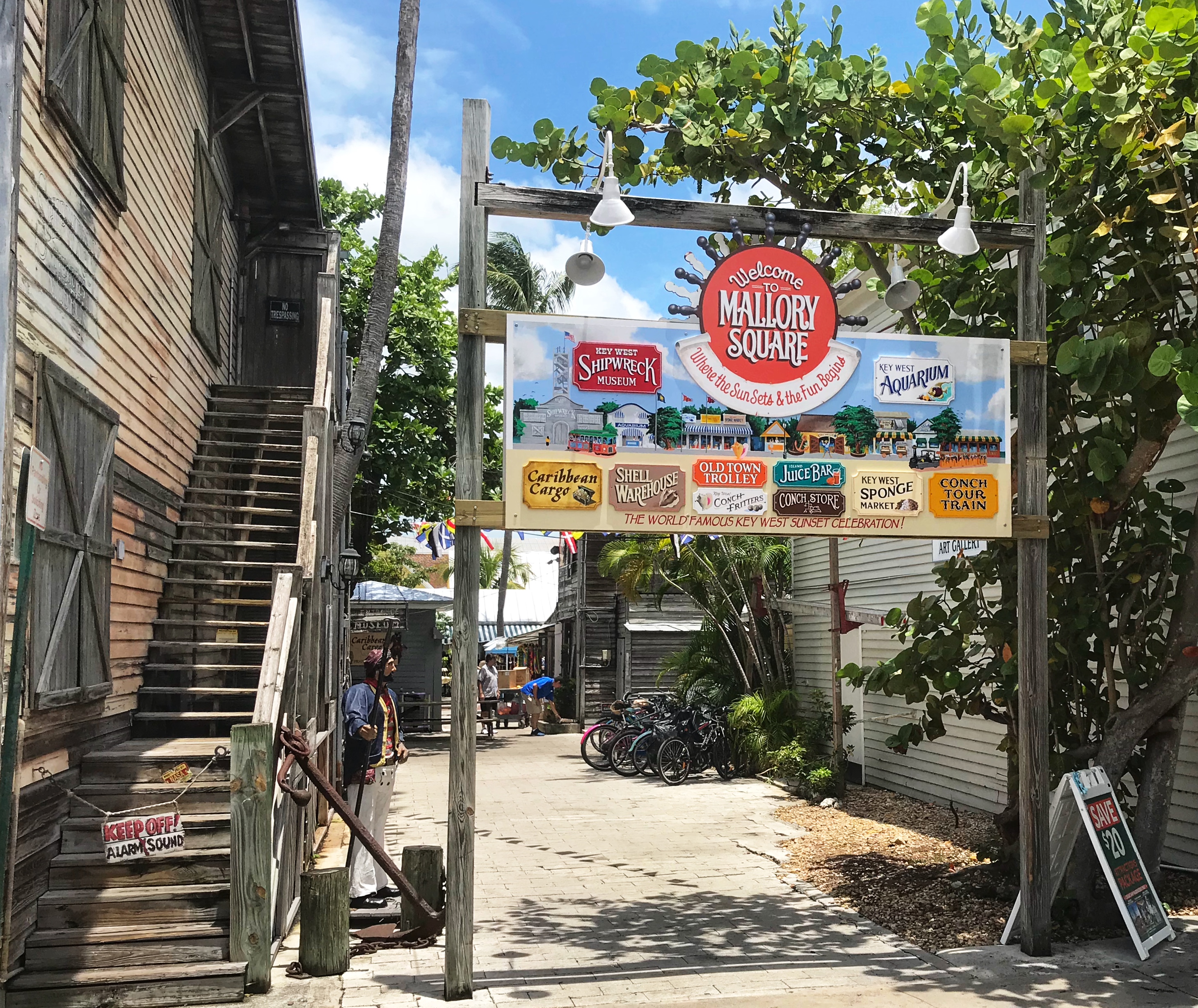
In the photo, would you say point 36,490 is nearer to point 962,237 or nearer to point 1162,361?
point 962,237

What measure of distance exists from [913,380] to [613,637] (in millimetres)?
20676

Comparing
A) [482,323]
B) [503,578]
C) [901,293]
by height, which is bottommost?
[503,578]

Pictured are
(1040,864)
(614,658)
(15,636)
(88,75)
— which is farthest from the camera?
(614,658)

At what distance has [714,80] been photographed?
762 centimetres

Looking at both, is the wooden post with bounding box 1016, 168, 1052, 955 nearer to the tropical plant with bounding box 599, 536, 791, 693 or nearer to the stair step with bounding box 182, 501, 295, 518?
the stair step with bounding box 182, 501, 295, 518

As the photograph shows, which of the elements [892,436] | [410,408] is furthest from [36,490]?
[410,408]

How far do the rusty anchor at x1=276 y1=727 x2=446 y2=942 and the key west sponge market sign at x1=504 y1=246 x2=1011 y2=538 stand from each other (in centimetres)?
199

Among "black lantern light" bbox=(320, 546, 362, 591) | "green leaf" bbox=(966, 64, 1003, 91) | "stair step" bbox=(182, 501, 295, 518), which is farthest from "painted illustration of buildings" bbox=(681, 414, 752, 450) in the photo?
"black lantern light" bbox=(320, 546, 362, 591)

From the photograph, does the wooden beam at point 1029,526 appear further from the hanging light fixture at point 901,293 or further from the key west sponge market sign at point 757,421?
the hanging light fixture at point 901,293

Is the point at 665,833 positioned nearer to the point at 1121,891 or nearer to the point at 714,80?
Result: the point at 1121,891

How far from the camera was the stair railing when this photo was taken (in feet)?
19.9

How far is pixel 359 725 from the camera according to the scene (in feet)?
27.0

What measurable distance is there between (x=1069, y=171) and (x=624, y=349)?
127 inches

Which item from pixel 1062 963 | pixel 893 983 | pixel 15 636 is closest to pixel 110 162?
pixel 15 636
